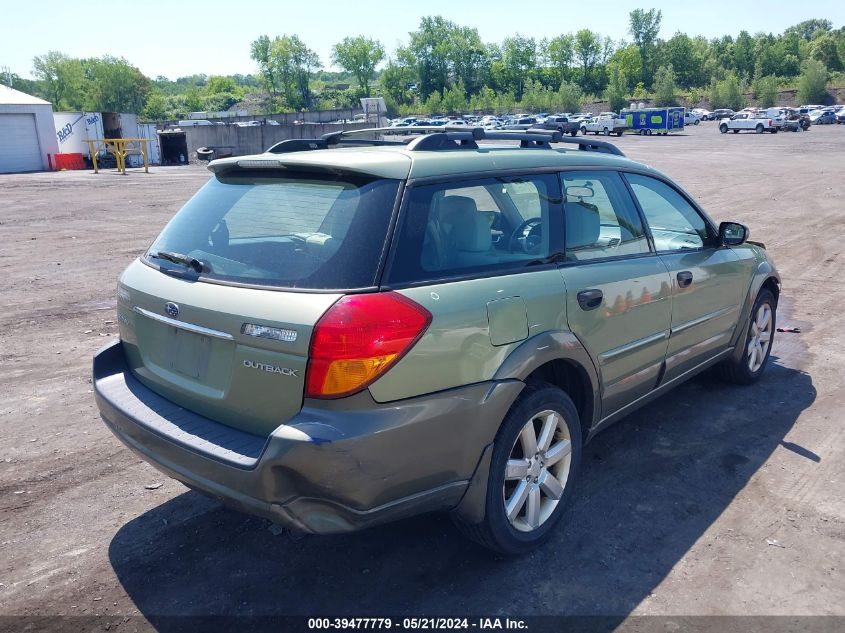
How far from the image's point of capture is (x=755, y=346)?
17.7ft

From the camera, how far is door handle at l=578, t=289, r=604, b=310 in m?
3.44

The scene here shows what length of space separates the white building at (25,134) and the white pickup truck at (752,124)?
2181 inches

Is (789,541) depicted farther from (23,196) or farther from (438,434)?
(23,196)

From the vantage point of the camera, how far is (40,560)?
328 cm

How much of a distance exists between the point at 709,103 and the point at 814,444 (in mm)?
120746

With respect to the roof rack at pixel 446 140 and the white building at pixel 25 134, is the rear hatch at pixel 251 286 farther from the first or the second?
the white building at pixel 25 134

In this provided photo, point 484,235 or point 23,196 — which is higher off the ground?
point 484,235

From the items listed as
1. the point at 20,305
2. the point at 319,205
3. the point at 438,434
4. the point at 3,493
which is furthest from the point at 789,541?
the point at 20,305

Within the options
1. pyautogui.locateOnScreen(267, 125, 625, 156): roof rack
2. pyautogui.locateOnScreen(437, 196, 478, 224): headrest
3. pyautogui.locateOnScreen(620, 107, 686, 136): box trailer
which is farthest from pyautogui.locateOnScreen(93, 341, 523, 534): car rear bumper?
pyautogui.locateOnScreen(620, 107, 686, 136): box trailer

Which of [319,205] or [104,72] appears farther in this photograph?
[104,72]

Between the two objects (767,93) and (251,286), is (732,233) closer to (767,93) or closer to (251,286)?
(251,286)

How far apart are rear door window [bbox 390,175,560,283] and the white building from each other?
40.6 metres

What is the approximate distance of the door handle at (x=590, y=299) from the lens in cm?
344

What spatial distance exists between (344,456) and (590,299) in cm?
159
